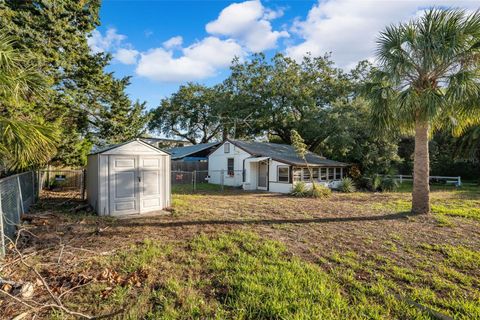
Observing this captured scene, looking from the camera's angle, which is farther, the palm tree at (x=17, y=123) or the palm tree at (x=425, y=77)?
the palm tree at (x=425, y=77)

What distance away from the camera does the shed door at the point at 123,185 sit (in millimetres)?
7546

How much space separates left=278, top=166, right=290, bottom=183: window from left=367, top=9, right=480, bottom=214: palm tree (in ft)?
21.7

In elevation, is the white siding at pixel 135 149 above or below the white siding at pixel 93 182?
above

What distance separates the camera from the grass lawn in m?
3.04

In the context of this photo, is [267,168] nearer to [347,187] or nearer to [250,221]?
[347,187]

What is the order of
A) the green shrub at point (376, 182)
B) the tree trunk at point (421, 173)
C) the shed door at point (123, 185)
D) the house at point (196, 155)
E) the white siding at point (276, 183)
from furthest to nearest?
the house at point (196, 155) → the green shrub at point (376, 182) → the white siding at point (276, 183) → the tree trunk at point (421, 173) → the shed door at point (123, 185)

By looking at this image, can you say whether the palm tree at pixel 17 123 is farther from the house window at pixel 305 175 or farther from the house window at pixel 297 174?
the house window at pixel 305 175

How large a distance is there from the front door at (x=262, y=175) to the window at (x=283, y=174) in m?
1.17

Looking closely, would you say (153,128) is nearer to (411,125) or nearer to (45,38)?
(45,38)

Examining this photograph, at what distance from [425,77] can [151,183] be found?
9540 millimetres

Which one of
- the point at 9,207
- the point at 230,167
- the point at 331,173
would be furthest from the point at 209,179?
the point at 9,207

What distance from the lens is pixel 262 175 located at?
53.6 ft

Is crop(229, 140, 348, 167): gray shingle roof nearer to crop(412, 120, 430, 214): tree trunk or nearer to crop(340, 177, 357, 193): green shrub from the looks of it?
crop(340, 177, 357, 193): green shrub

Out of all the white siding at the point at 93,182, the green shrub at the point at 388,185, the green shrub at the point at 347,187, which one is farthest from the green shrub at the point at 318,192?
the white siding at the point at 93,182
